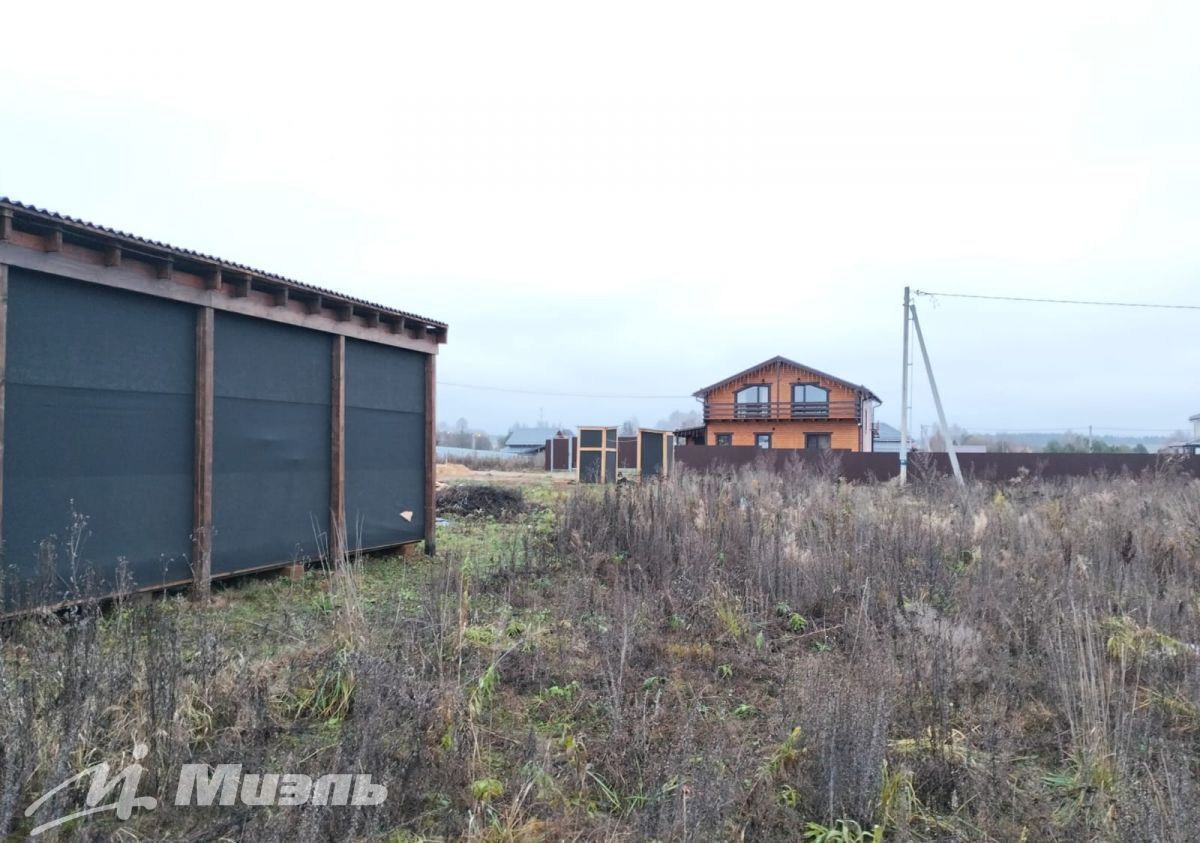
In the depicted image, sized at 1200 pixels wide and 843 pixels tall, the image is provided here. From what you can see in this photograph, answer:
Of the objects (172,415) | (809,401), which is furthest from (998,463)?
(172,415)

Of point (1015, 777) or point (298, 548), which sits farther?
point (298, 548)

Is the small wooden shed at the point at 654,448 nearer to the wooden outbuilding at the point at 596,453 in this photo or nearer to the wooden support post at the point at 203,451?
the wooden outbuilding at the point at 596,453

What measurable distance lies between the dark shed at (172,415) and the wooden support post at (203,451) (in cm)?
1

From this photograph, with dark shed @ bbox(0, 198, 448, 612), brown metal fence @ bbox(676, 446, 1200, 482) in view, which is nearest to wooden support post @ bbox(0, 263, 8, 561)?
dark shed @ bbox(0, 198, 448, 612)

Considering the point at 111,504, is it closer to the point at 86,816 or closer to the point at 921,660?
the point at 86,816

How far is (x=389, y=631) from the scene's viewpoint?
430 centimetres

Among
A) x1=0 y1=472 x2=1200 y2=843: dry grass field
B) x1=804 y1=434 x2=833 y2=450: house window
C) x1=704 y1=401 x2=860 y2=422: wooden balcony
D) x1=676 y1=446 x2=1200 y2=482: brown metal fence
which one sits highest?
x1=704 y1=401 x2=860 y2=422: wooden balcony

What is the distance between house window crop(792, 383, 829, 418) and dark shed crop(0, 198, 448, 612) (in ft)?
113

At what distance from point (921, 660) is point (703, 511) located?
13.5ft

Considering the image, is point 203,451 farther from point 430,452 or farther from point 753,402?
point 753,402

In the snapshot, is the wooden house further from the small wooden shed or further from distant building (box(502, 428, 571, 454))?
distant building (box(502, 428, 571, 454))

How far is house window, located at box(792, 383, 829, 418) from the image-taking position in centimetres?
3994

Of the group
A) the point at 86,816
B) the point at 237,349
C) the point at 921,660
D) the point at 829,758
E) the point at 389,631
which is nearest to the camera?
the point at 86,816

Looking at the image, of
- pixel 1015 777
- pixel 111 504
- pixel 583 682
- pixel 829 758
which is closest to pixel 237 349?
pixel 111 504
